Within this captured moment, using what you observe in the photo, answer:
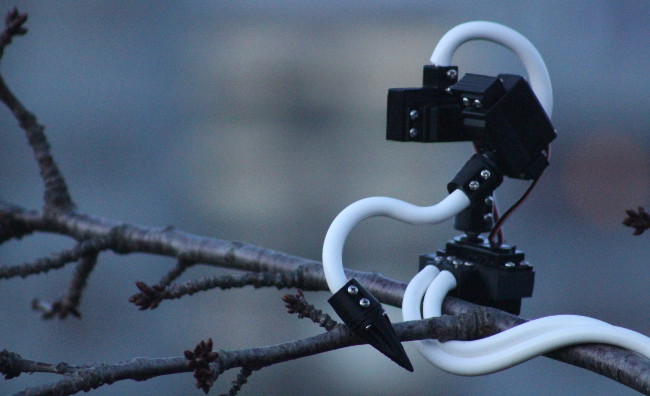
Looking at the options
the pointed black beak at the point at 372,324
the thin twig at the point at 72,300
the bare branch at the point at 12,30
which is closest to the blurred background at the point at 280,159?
the thin twig at the point at 72,300

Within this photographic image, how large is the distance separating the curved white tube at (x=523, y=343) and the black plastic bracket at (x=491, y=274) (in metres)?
0.18

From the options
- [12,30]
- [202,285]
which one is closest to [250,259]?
[202,285]

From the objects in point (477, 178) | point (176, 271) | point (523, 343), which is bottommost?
point (523, 343)

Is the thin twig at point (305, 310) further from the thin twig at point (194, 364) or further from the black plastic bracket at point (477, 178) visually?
the black plastic bracket at point (477, 178)

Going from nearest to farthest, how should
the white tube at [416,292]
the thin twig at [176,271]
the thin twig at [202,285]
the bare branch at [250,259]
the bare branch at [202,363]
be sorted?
the bare branch at [202,363]
the bare branch at [250,259]
the white tube at [416,292]
the thin twig at [202,285]
the thin twig at [176,271]

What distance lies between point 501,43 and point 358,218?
Result: 0.43 m

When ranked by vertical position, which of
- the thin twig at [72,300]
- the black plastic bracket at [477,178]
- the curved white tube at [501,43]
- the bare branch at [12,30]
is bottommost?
the thin twig at [72,300]

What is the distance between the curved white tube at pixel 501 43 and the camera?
4.75 feet

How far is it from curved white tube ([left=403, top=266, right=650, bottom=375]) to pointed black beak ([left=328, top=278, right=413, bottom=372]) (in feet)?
0.31

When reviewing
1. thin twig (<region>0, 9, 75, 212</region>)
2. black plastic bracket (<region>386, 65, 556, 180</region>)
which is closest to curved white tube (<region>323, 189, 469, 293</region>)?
black plastic bracket (<region>386, 65, 556, 180</region>)

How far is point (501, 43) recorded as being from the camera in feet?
4.74

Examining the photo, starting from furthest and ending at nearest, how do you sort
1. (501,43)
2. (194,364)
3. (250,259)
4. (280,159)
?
(280,159)
(250,259)
(501,43)
(194,364)

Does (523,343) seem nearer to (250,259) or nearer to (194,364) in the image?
(194,364)

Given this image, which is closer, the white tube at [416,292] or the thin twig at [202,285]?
the white tube at [416,292]
